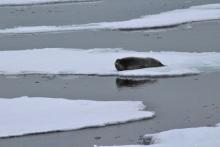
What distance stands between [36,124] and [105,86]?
238cm

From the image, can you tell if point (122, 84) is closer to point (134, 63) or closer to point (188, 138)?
point (134, 63)

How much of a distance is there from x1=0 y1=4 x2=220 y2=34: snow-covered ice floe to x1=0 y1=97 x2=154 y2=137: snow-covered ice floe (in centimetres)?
744

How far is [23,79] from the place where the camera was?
12234mm

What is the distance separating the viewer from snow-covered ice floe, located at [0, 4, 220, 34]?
57.1 feet

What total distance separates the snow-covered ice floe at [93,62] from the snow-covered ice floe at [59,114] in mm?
2083

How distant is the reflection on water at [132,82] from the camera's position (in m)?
11.1

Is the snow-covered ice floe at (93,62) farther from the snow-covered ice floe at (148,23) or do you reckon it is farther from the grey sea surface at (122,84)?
the snow-covered ice floe at (148,23)

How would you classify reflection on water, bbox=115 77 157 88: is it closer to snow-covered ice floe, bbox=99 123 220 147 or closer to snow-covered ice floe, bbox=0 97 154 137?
snow-covered ice floe, bbox=0 97 154 137

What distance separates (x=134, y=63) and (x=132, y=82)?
3.65 feet

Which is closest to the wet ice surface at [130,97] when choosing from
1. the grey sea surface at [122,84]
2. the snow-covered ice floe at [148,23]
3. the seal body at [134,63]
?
the grey sea surface at [122,84]

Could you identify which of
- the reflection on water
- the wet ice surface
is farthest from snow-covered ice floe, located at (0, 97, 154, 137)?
the reflection on water

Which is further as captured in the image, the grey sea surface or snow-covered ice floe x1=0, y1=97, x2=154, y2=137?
snow-covered ice floe x1=0, y1=97, x2=154, y2=137

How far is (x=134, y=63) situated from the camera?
12.4 m

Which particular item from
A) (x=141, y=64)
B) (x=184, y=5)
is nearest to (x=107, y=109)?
(x=141, y=64)
